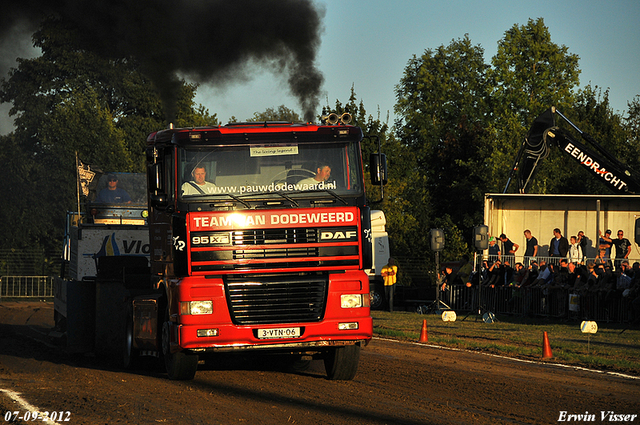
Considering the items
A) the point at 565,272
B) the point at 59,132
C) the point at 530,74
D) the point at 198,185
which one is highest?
the point at 530,74

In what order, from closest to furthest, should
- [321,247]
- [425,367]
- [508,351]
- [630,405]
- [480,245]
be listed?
[630,405], [321,247], [425,367], [508,351], [480,245]

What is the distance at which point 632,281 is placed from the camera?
20.5 m

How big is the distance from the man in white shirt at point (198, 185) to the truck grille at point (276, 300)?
3.78 ft

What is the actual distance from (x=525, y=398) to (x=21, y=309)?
23.6 metres

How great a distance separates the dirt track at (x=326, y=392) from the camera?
844cm

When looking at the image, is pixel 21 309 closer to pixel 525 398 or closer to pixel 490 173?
pixel 525 398

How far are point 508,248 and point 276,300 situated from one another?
1739 centimetres

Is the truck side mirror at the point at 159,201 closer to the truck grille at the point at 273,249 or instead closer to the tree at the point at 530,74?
the truck grille at the point at 273,249

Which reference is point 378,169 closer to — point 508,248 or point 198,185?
point 198,185

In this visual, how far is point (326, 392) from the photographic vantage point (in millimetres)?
10078

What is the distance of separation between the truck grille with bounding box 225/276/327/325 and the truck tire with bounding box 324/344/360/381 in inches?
33.2

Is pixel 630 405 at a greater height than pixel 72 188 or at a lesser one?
lesser

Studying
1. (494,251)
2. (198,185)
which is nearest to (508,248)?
(494,251)

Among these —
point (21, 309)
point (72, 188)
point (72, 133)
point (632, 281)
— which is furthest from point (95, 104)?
point (632, 281)
